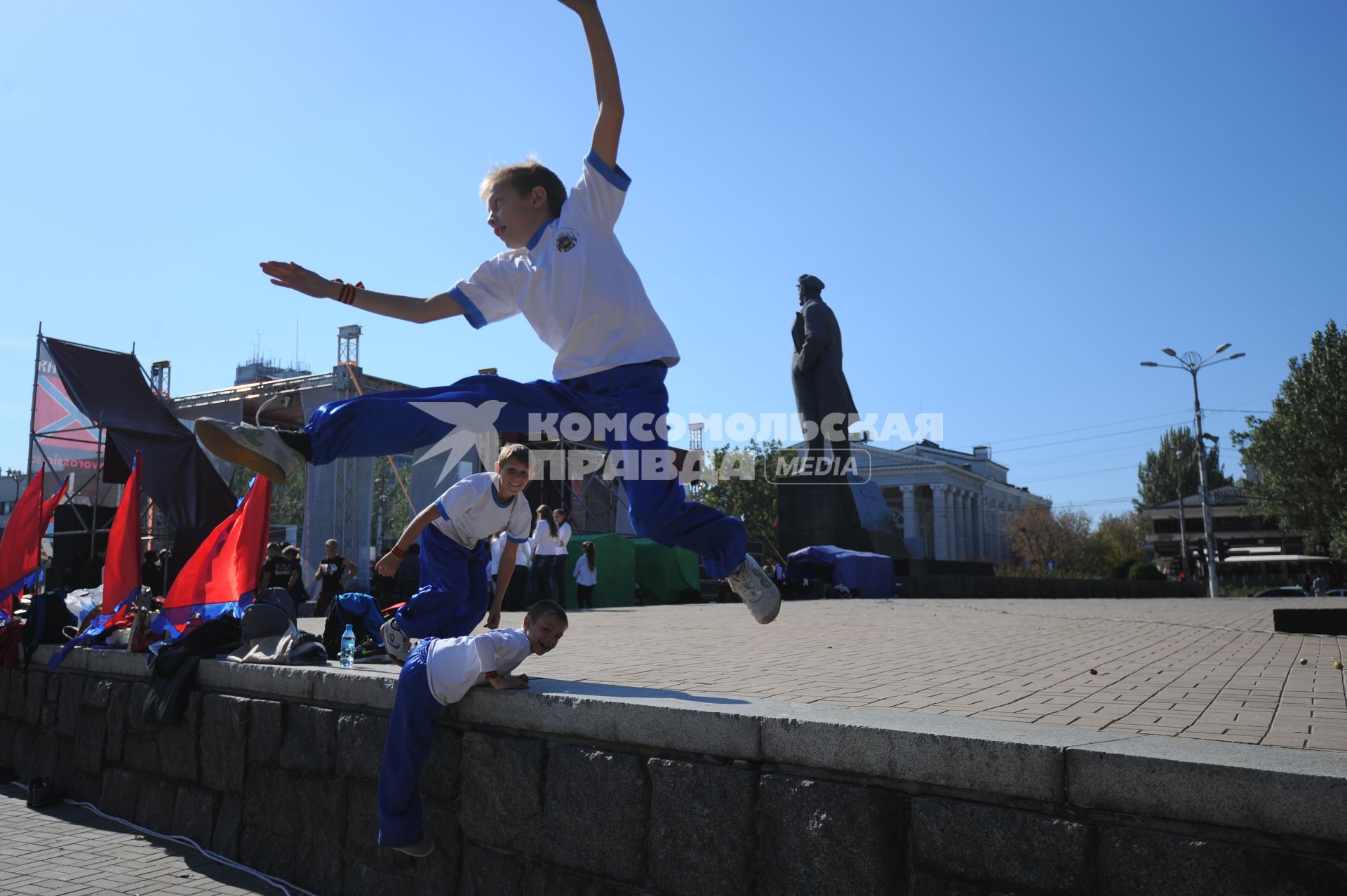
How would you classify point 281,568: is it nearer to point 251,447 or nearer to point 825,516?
point 251,447

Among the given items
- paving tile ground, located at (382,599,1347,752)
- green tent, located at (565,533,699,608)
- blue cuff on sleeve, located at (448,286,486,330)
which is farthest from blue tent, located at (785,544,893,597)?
blue cuff on sleeve, located at (448,286,486,330)

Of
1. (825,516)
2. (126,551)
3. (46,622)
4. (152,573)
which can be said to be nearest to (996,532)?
(825,516)

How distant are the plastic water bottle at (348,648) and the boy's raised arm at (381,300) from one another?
191 centimetres

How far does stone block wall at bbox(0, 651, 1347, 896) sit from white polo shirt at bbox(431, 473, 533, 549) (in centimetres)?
101

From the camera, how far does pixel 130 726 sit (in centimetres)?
642

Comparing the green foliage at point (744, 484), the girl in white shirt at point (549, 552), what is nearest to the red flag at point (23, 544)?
the girl in white shirt at point (549, 552)

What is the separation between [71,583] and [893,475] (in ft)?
252

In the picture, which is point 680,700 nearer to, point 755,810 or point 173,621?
point 755,810

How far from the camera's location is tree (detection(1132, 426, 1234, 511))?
3420 inches

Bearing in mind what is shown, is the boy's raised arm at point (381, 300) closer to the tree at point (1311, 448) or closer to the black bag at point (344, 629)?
the black bag at point (344, 629)

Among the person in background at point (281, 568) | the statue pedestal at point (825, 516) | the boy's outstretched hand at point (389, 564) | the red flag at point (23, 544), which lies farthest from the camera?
the statue pedestal at point (825, 516)

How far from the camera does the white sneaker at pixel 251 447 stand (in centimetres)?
383

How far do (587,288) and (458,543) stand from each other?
1954 mm

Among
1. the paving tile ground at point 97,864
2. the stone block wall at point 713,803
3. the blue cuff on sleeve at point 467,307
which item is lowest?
the paving tile ground at point 97,864
